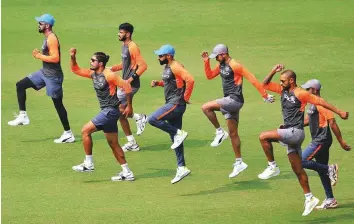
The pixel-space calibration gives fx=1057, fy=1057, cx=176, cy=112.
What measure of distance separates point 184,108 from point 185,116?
15.0 feet

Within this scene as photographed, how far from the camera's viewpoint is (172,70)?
19.5 metres

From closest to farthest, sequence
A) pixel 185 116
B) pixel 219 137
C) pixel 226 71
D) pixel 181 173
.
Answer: pixel 181 173, pixel 226 71, pixel 219 137, pixel 185 116

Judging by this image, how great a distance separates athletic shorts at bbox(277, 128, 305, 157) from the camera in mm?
17625

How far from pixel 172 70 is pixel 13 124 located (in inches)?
207

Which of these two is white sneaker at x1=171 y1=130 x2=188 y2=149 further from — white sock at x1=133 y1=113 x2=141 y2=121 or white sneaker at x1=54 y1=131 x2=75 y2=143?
white sneaker at x1=54 y1=131 x2=75 y2=143

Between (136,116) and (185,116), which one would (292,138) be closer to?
(136,116)

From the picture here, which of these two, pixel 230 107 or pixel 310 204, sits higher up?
pixel 230 107

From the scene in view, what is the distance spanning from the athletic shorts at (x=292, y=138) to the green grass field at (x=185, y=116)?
1.11m

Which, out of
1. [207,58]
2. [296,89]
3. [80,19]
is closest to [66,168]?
[207,58]

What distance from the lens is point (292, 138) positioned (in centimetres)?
1762

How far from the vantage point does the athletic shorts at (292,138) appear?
57.8ft

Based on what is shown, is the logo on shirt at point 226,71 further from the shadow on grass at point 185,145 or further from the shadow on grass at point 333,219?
the shadow on grass at point 333,219

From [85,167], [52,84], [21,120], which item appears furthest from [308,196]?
[21,120]

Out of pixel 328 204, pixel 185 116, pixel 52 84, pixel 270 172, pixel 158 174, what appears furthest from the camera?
pixel 185 116
